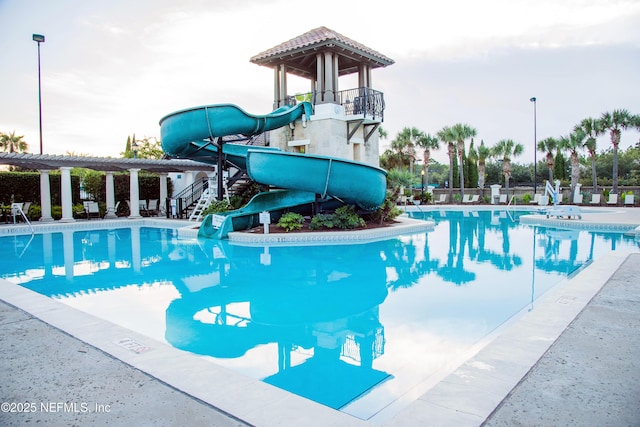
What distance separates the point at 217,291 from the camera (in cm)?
689

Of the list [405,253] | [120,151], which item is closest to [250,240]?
[405,253]

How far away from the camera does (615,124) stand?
26.6 meters

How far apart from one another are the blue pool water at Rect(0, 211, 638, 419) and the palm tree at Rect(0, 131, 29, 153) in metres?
45.5

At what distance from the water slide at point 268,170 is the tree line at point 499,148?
669cm

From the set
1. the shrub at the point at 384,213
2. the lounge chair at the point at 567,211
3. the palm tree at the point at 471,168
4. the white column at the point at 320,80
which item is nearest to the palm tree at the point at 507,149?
the palm tree at the point at 471,168

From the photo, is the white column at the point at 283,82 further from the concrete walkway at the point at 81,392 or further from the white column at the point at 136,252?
the concrete walkway at the point at 81,392

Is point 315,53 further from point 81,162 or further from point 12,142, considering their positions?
Answer: point 12,142

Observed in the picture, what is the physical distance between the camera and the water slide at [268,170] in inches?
489

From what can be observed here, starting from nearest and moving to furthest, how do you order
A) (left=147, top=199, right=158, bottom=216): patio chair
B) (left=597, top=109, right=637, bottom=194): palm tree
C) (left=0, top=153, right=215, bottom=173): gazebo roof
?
(left=0, top=153, right=215, bottom=173): gazebo roof, (left=147, top=199, right=158, bottom=216): patio chair, (left=597, top=109, right=637, bottom=194): palm tree

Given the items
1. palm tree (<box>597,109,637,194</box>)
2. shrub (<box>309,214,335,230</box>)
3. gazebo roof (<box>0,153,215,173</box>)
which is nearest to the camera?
shrub (<box>309,214,335,230</box>)

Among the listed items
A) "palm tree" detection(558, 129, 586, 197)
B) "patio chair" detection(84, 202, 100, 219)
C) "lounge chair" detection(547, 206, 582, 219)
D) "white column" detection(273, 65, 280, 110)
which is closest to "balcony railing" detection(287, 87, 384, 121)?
"white column" detection(273, 65, 280, 110)

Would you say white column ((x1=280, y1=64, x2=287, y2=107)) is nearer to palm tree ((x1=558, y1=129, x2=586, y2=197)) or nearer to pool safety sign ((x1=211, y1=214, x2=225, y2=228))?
pool safety sign ((x1=211, y1=214, x2=225, y2=228))

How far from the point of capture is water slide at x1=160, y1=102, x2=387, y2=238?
12430 mm

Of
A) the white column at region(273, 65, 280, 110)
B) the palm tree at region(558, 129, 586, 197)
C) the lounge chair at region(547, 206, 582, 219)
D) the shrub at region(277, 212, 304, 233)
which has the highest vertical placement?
the white column at region(273, 65, 280, 110)
